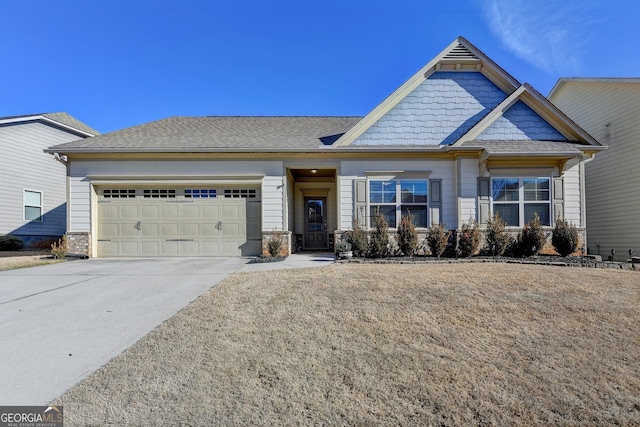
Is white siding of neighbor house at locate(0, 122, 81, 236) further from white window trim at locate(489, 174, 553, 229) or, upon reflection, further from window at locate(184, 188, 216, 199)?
white window trim at locate(489, 174, 553, 229)

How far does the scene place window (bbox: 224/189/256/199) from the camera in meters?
11.1

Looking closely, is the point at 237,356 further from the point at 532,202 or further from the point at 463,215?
the point at 532,202

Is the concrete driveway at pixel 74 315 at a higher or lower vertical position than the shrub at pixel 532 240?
lower

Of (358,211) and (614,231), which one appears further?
(614,231)

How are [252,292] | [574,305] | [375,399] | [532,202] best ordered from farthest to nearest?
[532,202] < [252,292] < [574,305] < [375,399]

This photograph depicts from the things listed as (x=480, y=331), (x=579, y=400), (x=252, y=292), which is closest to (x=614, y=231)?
(x=480, y=331)

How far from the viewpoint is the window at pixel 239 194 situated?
1112 centimetres

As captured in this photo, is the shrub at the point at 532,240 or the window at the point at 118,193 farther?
the window at the point at 118,193

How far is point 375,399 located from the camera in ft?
8.88

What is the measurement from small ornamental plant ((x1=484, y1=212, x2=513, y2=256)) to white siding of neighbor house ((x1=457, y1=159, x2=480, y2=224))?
94 centimetres

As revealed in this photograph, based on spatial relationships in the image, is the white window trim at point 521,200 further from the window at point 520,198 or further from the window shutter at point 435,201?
the window shutter at point 435,201

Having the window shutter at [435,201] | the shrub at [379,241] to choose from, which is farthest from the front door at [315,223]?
the window shutter at [435,201]

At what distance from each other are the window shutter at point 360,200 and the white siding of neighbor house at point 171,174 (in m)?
2.44

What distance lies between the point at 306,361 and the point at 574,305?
4152 millimetres
